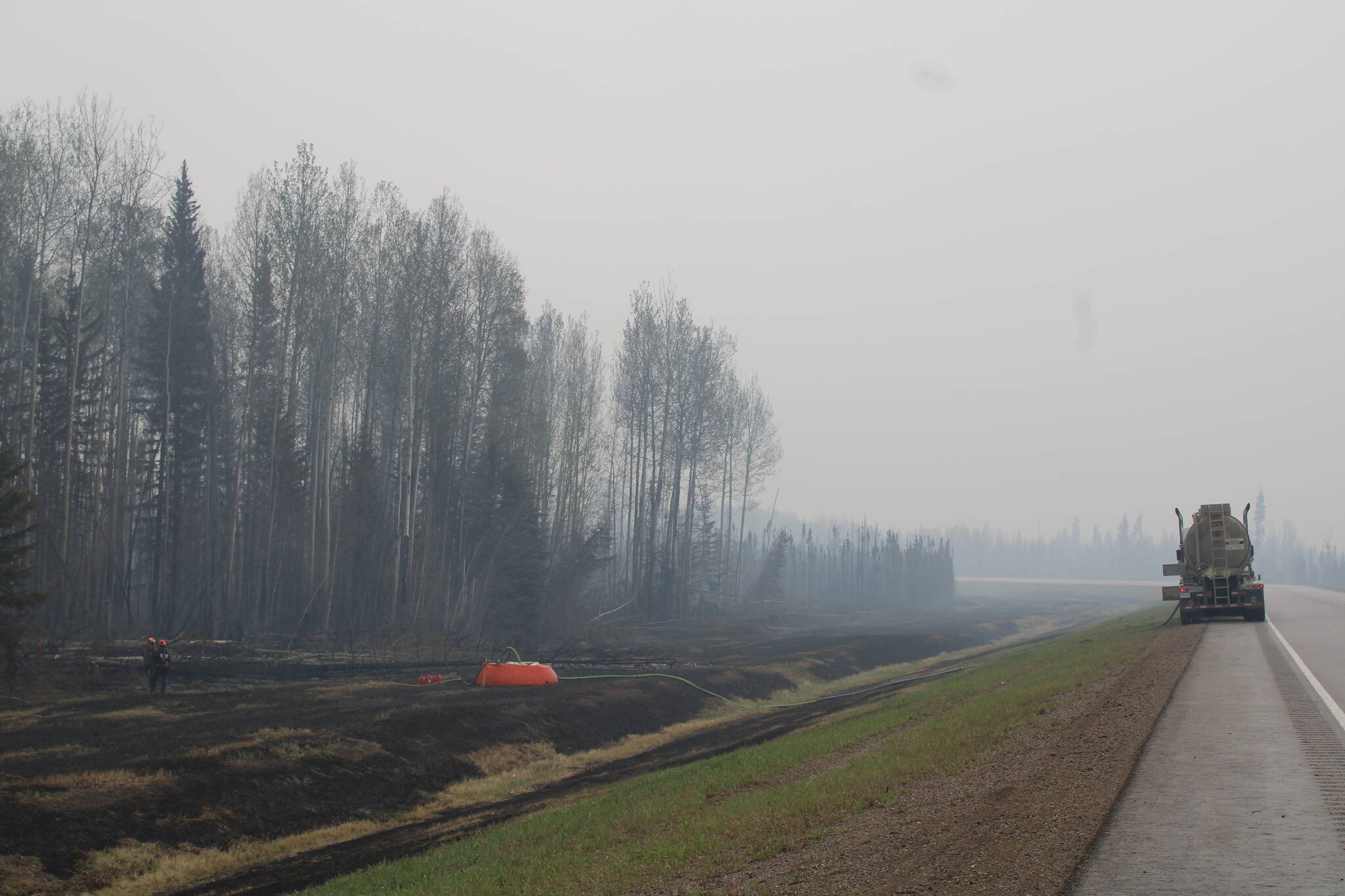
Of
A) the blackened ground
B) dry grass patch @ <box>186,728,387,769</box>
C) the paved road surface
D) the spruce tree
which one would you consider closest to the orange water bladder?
the blackened ground

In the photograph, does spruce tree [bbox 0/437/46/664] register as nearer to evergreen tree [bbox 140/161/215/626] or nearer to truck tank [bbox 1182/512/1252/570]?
evergreen tree [bbox 140/161/215/626]

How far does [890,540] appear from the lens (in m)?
128

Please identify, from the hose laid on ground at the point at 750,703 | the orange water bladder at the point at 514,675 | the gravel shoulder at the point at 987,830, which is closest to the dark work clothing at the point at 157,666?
the orange water bladder at the point at 514,675

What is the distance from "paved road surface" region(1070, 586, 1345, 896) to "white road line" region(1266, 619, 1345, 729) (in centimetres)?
7

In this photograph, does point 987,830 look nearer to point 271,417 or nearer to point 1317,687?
point 1317,687

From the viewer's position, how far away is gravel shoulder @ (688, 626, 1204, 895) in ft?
22.2

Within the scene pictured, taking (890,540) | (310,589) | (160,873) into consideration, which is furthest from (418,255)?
(890,540)

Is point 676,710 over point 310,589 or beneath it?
beneath

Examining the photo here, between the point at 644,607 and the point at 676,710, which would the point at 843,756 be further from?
the point at 644,607

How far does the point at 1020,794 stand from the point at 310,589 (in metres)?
37.8

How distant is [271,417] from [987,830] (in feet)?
144

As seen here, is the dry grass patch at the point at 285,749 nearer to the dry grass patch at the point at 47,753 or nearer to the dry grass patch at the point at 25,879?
the dry grass patch at the point at 47,753

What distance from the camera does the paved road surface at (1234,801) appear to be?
6.15 metres

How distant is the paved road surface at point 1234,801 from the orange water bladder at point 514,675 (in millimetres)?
20542
